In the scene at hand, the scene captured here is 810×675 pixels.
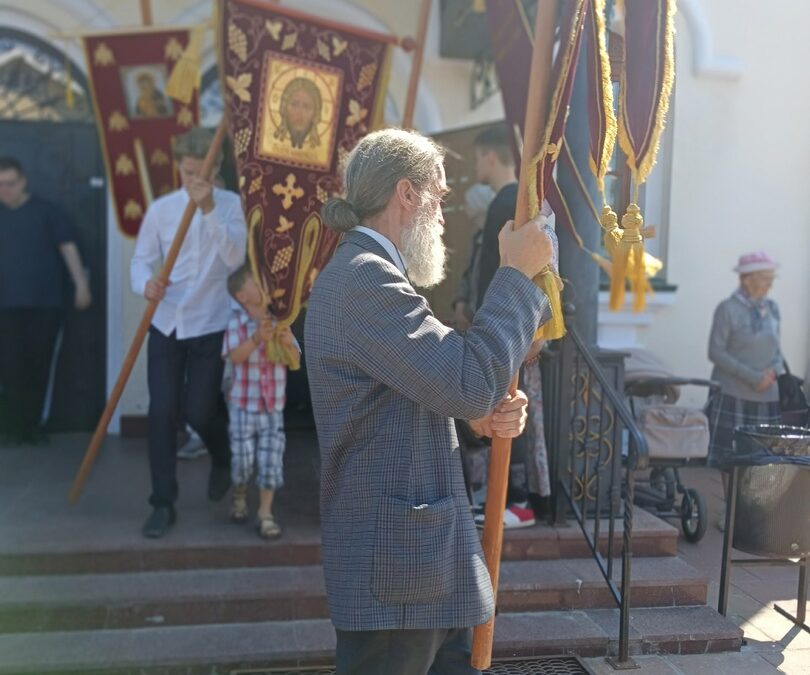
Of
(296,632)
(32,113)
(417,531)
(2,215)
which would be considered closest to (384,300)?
(417,531)

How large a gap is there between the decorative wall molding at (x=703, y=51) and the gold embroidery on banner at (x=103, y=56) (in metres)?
4.56

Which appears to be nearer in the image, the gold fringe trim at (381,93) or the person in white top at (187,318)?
the person in white top at (187,318)

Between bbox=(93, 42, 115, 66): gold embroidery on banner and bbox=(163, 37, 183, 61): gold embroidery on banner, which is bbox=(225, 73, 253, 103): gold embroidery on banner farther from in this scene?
bbox=(93, 42, 115, 66): gold embroidery on banner

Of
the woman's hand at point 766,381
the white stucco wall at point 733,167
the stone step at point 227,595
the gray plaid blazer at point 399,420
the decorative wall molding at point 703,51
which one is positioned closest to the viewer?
the gray plaid blazer at point 399,420

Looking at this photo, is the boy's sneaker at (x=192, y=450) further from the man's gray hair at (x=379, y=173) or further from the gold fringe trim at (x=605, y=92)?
the gold fringe trim at (x=605, y=92)

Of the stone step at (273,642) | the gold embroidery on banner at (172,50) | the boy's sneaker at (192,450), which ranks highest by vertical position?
A: the gold embroidery on banner at (172,50)

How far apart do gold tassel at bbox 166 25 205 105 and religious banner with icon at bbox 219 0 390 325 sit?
748 mm

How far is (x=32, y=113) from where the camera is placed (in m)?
6.34

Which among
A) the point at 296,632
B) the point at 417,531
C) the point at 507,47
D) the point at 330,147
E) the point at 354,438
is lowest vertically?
the point at 296,632

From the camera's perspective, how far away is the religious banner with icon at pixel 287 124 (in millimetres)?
4227

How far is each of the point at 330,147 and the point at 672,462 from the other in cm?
275

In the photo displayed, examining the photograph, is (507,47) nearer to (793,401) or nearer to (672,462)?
(672,462)

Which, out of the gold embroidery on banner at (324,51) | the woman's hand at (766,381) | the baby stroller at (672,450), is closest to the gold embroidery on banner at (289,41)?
the gold embroidery on banner at (324,51)

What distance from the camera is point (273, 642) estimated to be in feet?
12.6
